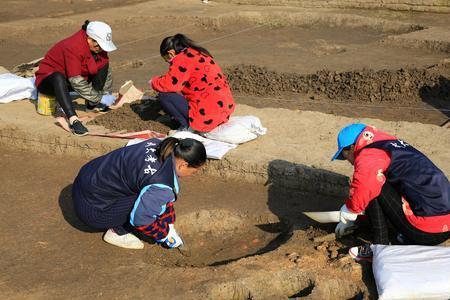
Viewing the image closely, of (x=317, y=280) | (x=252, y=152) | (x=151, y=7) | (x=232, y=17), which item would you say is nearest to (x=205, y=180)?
(x=252, y=152)

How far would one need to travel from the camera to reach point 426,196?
3.68 meters

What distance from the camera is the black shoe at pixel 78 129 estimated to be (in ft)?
19.9

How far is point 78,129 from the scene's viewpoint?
19.9 feet

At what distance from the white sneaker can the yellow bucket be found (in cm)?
279

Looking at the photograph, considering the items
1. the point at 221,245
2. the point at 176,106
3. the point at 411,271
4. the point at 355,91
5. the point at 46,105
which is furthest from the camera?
the point at 355,91

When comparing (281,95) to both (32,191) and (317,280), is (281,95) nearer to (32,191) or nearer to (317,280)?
(32,191)

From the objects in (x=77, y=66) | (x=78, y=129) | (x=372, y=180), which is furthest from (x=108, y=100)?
(x=372, y=180)

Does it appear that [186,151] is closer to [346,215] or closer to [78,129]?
[346,215]

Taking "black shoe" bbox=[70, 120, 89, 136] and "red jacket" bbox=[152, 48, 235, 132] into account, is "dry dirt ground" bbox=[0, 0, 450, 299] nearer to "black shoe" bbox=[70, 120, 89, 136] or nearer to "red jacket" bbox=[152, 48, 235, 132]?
"black shoe" bbox=[70, 120, 89, 136]

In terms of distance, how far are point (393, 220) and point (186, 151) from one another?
51.3 inches

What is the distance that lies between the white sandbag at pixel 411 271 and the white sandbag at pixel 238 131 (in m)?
2.09

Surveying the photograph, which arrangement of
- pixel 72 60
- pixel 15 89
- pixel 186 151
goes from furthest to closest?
1. pixel 15 89
2. pixel 72 60
3. pixel 186 151

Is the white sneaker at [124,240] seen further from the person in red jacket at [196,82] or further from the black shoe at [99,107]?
the black shoe at [99,107]

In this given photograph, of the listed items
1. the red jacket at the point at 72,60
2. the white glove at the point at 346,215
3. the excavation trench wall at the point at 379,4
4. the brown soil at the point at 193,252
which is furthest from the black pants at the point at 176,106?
the excavation trench wall at the point at 379,4
